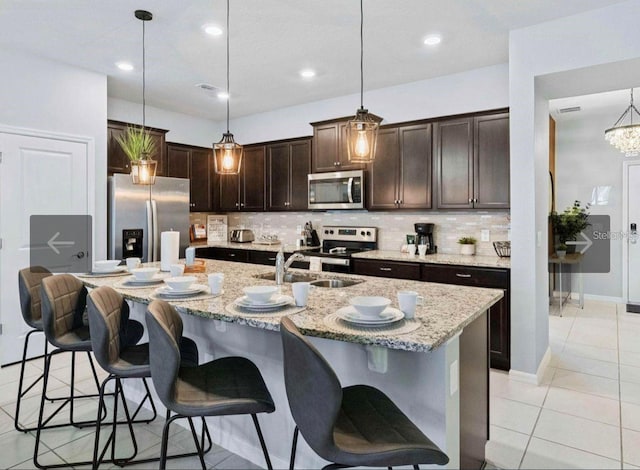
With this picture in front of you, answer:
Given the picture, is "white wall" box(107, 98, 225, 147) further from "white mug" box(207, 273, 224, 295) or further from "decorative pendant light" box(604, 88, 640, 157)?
"decorative pendant light" box(604, 88, 640, 157)

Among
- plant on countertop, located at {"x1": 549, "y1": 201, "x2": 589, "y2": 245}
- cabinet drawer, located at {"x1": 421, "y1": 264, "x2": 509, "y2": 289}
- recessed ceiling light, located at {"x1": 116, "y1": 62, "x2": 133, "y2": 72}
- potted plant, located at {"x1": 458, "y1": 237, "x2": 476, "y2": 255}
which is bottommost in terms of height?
cabinet drawer, located at {"x1": 421, "y1": 264, "x2": 509, "y2": 289}

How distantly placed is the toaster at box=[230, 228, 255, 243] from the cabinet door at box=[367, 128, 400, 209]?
2209mm

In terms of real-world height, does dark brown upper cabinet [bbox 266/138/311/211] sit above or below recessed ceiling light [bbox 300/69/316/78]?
below

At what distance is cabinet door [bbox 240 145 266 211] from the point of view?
5.79 metres

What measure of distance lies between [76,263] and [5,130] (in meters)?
1.37

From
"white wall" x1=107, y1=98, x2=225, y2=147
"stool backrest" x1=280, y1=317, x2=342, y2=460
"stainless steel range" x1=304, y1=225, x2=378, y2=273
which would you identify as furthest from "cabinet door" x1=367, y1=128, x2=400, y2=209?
"stool backrest" x1=280, y1=317, x2=342, y2=460

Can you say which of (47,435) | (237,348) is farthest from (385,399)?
(47,435)

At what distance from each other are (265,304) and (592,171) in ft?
20.6

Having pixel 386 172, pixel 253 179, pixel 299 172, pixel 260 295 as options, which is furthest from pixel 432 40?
pixel 253 179

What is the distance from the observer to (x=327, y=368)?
3.93ft

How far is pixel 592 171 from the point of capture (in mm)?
6184

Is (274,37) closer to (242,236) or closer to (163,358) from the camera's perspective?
(163,358)

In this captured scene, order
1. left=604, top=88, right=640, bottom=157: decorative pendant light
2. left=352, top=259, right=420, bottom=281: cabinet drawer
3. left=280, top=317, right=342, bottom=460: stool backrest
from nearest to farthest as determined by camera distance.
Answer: left=280, top=317, right=342, bottom=460: stool backrest, left=352, top=259, right=420, bottom=281: cabinet drawer, left=604, top=88, right=640, bottom=157: decorative pendant light

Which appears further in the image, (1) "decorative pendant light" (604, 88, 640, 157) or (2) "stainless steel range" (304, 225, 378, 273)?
(1) "decorative pendant light" (604, 88, 640, 157)
